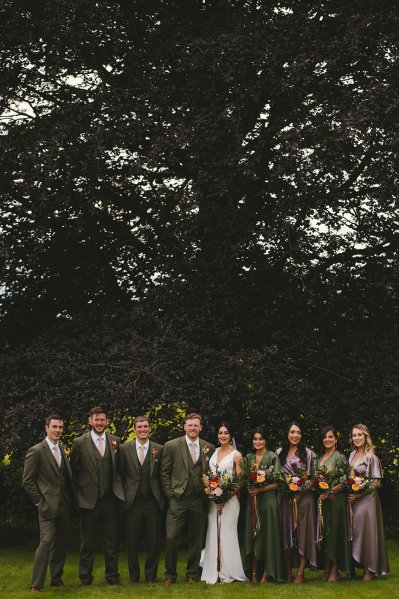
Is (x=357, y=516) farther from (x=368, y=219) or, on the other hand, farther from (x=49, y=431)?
(x=368, y=219)

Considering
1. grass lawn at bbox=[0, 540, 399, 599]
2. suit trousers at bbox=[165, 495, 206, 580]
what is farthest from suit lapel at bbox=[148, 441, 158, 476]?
grass lawn at bbox=[0, 540, 399, 599]

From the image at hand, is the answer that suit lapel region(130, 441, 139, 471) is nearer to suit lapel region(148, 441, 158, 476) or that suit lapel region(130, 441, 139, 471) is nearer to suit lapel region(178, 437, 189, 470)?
suit lapel region(148, 441, 158, 476)

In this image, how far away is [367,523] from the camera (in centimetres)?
1005

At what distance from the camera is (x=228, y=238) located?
12.9 meters

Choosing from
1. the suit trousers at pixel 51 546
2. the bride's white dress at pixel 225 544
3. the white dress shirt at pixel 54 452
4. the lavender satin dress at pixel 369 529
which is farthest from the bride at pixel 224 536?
the white dress shirt at pixel 54 452

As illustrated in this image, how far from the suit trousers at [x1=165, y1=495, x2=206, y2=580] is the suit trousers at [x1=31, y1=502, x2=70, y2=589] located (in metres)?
1.25

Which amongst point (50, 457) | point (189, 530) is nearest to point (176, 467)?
point (189, 530)

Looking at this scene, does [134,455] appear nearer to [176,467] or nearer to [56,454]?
[176,467]

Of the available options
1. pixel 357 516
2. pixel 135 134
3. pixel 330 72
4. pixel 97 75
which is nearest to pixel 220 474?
pixel 357 516

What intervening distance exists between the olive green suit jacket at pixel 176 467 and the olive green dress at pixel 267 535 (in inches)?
29.8

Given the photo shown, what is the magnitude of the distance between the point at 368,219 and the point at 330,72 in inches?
108

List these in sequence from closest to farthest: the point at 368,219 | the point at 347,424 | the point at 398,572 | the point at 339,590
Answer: the point at 339,590, the point at 398,572, the point at 347,424, the point at 368,219

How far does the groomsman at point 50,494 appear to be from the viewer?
973cm

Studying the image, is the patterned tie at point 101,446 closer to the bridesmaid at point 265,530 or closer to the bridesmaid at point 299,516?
the bridesmaid at point 265,530
